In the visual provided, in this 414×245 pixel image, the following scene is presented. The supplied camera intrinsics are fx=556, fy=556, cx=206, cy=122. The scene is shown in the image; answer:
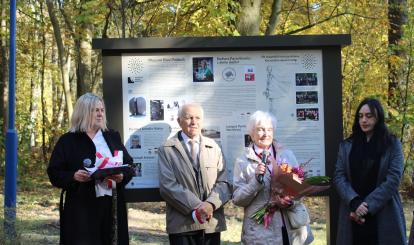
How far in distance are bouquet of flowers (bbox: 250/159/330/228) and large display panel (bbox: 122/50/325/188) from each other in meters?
0.93

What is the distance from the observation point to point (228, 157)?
5586mm

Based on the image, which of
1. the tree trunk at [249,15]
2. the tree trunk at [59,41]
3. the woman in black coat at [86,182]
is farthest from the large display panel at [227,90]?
the tree trunk at [59,41]

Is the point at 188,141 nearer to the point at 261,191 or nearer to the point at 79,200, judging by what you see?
the point at 261,191

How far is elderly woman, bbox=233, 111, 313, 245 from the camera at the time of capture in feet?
15.4

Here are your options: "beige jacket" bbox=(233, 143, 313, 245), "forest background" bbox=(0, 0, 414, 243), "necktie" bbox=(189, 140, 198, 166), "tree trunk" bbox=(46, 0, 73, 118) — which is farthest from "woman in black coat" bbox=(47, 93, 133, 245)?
"tree trunk" bbox=(46, 0, 73, 118)

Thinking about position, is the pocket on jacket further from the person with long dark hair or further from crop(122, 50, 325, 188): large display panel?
the person with long dark hair

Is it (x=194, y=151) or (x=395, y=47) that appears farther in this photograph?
(x=395, y=47)

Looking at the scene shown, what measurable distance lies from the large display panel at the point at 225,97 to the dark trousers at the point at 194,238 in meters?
0.78

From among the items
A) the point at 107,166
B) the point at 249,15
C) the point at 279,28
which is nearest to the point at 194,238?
the point at 107,166

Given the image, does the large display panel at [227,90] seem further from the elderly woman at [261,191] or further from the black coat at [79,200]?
the black coat at [79,200]

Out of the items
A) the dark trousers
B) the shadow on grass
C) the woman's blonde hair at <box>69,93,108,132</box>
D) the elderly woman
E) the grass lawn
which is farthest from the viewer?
the grass lawn

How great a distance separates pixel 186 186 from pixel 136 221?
6.00 metres

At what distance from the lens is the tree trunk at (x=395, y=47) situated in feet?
38.0

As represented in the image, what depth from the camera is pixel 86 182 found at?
4.52 meters
